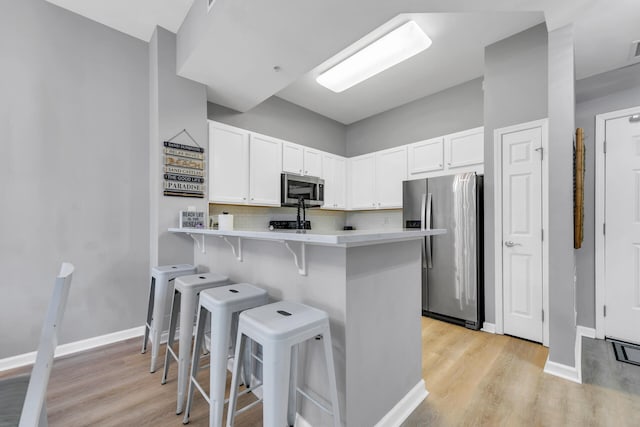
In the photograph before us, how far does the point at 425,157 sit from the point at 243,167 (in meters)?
2.52

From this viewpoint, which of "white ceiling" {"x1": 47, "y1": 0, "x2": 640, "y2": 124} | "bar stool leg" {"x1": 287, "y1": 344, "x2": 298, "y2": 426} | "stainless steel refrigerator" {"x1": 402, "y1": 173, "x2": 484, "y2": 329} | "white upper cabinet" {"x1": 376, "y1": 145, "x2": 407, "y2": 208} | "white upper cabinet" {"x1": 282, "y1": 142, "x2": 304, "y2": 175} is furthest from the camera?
"white upper cabinet" {"x1": 376, "y1": 145, "x2": 407, "y2": 208}

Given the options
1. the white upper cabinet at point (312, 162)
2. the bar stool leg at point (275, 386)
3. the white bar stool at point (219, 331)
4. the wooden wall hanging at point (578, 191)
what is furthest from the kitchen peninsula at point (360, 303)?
the white upper cabinet at point (312, 162)

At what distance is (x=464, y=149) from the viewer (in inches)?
133

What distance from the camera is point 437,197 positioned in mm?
3156

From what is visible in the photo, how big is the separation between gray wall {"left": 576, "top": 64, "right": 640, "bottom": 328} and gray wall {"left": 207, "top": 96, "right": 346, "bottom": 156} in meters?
3.28

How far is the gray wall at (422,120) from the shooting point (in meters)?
3.56

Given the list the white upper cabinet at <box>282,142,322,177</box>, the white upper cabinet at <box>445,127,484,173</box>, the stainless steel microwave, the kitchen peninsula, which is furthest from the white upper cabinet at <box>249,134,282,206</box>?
the white upper cabinet at <box>445,127,484,173</box>

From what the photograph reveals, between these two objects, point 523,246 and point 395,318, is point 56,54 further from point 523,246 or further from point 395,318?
point 523,246

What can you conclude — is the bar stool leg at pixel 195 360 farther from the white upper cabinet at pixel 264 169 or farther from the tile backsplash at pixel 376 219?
the tile backsplash at pixel 376 219

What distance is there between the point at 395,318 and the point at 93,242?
Answer: 2.71 meters

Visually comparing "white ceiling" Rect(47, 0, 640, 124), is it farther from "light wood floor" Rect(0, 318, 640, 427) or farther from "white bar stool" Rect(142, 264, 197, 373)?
"light wood floor" Rect(0, 318, 640, 427)

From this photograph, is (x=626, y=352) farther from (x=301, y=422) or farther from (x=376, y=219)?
(x=376, y=219)

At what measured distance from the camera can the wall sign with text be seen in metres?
2.59

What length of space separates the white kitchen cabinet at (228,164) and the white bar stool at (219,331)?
1776 millimetres
